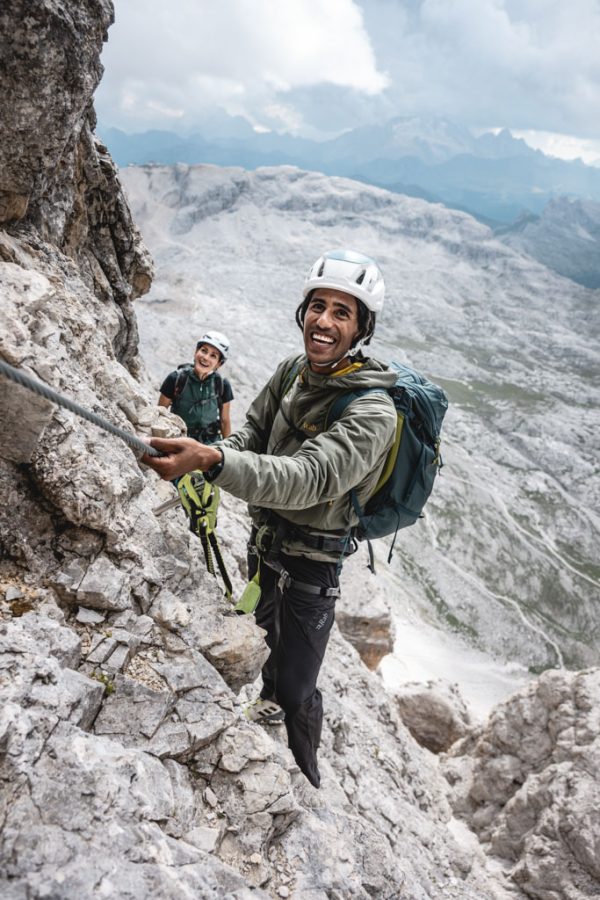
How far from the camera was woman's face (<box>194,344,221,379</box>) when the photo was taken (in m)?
10.2

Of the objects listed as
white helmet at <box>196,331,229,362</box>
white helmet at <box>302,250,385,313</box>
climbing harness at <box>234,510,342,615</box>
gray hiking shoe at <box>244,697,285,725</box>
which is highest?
white helmet at <box>302,250,385,313</box>

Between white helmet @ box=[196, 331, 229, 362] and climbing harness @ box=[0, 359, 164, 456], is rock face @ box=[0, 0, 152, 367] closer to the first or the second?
white helmet @ box=[196, 331, 229, 362]

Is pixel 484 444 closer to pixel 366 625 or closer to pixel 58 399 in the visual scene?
pixel 366 625

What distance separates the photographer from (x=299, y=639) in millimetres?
5609

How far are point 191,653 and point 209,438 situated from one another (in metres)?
6.15

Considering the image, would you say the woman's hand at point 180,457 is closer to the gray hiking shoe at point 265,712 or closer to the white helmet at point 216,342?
the gray hiking shoe at point 265,712

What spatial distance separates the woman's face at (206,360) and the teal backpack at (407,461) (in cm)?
590

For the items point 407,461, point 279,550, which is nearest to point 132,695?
point 279,550

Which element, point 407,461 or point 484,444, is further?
point 484,444

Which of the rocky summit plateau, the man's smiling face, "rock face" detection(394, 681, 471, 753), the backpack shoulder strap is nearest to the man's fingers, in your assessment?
the rocky summit plateau

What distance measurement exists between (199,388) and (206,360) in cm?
58

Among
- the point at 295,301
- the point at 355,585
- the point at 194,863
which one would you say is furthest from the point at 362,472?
the point at 295,301

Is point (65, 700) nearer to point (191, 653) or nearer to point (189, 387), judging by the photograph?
point (191, 653)

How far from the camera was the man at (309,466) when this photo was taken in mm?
3840
